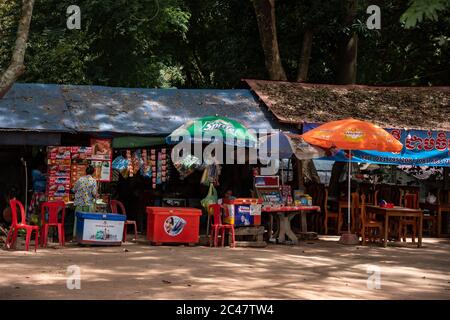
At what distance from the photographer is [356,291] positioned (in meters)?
8.35

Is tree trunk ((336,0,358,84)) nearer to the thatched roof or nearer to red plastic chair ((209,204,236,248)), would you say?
the thatched roof

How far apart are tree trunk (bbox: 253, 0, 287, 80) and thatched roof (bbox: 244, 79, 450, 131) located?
1.91 m

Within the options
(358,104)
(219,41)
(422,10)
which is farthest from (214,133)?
(219,41)

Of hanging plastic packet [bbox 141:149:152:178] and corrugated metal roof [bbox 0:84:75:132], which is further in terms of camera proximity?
hanging plastic packet [bbox 141:149:152:178]

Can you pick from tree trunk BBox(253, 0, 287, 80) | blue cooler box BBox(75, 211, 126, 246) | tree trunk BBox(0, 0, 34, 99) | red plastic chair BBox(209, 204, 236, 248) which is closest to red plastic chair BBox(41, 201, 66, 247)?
blue cooler box BBox(75, 211, 126, 246)

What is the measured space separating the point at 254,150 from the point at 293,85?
334 centimetres

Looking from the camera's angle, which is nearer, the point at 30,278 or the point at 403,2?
the point at 30,278

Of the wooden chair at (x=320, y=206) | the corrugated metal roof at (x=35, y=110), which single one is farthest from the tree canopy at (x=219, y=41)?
the wooden chair at (x=320, y=206)

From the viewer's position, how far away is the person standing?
12.7 m

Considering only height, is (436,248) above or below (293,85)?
below

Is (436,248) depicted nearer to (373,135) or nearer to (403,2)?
(373,135)

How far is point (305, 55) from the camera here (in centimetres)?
1952

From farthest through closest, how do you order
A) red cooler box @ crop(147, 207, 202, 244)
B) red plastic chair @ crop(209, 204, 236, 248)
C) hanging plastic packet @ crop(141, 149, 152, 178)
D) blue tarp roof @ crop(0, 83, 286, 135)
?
hanging plastic packet @ crop(141, 149, 152, 178) → blue tarp roof @ crop(0, 83, 286, 135) → red plastic chair @ crop(209, 204, 236, 248) → red cooler box @ crop(147, 207, 202, 244)

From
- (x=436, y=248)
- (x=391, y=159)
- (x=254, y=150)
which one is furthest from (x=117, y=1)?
(x=436, y=248)
